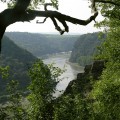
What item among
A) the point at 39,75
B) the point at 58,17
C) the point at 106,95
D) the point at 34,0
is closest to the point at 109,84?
the point at 106,95

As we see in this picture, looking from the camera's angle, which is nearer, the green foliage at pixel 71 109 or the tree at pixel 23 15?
the tree at pixel 23 15

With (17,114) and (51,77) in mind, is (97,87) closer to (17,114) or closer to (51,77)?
(51,77)

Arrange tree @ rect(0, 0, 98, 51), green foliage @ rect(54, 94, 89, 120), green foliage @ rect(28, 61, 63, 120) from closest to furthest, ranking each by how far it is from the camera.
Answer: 1. tree @ rect(0, 0, 98, 51)
2. green foliage @ rect(54, 94, 89, 120)
3. green foliage @ rect(28, 61, 63, 120)

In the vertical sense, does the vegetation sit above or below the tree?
below

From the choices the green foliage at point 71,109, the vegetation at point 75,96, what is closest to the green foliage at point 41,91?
the vegetation at point 75,96

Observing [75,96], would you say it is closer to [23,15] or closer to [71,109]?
[71,109]

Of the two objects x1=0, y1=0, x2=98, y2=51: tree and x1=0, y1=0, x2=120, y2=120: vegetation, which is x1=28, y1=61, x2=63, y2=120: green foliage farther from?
x1=0, y1=0, x2=98, y2=51: tree

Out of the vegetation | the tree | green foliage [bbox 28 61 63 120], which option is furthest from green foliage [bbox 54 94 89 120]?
the tree

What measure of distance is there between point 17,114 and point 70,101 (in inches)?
146

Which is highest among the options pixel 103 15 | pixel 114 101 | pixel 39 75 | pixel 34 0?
pixel 34 0

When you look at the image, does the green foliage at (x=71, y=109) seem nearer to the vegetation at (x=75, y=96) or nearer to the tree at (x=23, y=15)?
the vegetation at (x=75, y=96)


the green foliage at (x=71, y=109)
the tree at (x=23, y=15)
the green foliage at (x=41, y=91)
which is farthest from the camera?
the green foliage at (x=41, y=91)

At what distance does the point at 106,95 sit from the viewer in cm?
2655

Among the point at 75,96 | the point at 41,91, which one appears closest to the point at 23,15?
the point at 41,91
